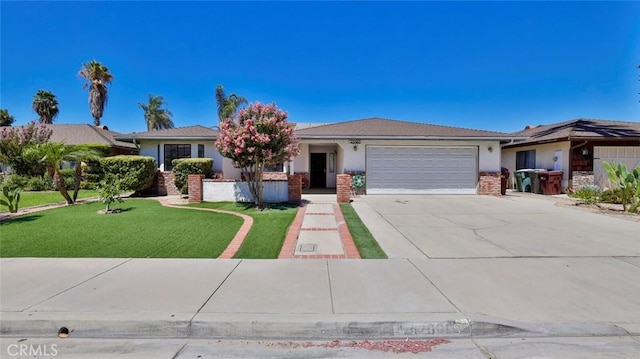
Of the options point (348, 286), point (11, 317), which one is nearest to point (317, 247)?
point (348, 286)

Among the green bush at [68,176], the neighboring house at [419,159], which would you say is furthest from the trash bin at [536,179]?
the green bush at [68,176]

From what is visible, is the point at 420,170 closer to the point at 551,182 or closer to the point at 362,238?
the point at 551,182

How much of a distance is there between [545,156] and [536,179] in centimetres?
218

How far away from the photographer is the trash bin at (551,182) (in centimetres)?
Answer: 1633

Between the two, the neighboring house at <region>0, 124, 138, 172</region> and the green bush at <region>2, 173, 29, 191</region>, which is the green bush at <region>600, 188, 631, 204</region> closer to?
the neighboring house at <region>0, 124, 138, 172</region>

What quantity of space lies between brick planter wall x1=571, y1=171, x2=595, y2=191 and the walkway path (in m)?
13.2

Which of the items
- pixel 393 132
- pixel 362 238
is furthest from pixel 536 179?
pixel 362 238

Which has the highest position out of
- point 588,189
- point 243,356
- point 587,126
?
point 587,126

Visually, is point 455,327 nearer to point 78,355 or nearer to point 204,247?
point 78,355

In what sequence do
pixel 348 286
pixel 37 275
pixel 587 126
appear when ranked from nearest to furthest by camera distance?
1. pixel 348 286
2. pixel 37 275
3. pixel 587 126

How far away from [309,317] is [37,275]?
13.8 feet

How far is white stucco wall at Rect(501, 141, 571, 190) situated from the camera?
16.7 meters

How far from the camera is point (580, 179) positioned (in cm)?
1636

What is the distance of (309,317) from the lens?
141 inches
